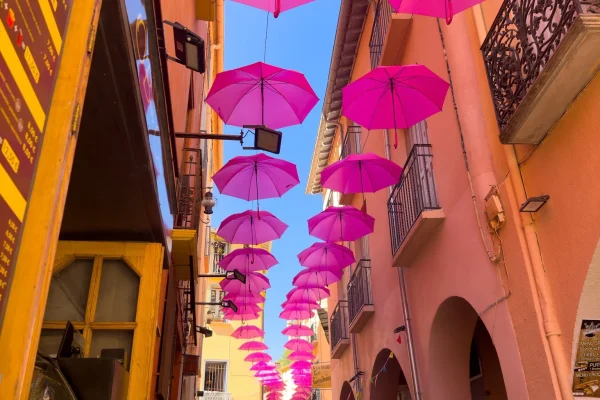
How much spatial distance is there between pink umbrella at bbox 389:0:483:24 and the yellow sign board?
698 inches

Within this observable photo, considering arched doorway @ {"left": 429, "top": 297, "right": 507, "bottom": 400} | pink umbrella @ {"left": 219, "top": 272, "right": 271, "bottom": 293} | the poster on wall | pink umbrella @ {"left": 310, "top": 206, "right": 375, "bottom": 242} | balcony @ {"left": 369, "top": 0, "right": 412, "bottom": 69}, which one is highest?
balcony @ {"left": 369, "top": 0, "right": 412, "bottom": 69}

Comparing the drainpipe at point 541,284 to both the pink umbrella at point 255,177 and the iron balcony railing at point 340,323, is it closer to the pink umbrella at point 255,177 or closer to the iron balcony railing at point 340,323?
the pink umbrella at point 255,177

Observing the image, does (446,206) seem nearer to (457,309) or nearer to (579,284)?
(457,309)

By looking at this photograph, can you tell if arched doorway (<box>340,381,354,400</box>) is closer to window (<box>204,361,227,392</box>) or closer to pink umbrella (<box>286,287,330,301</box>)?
pink umbrella (<box>286,287,330,301</box>)

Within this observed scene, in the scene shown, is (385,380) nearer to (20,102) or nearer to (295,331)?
(20,102)

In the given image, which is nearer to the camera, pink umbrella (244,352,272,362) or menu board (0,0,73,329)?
menu board (0,0,73,329)

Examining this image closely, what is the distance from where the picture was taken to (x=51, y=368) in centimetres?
328

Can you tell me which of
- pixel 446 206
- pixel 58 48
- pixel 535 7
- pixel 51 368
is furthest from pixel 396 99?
pixel 58 48

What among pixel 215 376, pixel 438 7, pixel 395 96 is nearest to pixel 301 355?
pixel 215 376

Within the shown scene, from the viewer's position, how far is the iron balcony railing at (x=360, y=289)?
43.1 ft

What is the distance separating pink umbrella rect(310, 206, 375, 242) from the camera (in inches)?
492

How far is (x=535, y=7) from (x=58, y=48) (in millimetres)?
5029

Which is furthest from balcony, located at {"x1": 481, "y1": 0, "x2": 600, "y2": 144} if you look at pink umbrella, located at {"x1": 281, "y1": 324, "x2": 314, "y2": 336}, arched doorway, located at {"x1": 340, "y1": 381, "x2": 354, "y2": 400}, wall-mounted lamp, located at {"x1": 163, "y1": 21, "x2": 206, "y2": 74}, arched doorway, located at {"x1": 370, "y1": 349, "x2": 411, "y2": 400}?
pink umbrella, located at {"x1": 281, "y1": 324, "x2": 314, "y2": 336}

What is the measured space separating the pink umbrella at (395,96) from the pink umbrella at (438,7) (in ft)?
4.03
